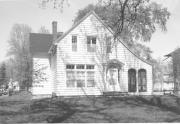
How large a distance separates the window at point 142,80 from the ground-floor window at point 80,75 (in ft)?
17.7

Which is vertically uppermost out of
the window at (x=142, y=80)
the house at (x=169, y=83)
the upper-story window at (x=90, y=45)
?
the upper-story window at (x=90, y=45)

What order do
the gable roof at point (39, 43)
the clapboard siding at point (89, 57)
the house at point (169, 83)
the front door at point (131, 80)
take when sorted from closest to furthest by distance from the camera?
the clapboard siding at point (89, 57) < the front door at point (131, 80) < the gable roof at point (39, 43) < the house at point (169, 83)

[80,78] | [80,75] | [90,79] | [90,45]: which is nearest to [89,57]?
[90,45]

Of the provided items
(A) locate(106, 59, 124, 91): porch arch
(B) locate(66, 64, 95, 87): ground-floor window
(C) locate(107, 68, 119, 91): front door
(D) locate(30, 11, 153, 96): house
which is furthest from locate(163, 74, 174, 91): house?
(B) locate(66, 64, 95, 87): ground-floor window

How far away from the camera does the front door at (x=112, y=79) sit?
2377 centimetres

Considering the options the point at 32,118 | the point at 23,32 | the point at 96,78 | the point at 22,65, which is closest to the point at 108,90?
the point at 96,78

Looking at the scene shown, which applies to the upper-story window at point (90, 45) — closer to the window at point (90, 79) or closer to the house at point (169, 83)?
the window at point (90, 79)

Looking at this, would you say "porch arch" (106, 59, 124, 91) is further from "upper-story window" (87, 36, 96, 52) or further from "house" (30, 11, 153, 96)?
"upper-story window" (87, 36, 96, 52)

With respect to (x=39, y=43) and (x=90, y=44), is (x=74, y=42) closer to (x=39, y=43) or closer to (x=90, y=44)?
(x=90, y=44)

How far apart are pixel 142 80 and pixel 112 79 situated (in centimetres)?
378

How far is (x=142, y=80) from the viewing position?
25.7 m

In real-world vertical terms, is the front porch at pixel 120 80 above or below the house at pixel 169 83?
above

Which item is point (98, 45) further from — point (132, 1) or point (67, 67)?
point (132, 1)

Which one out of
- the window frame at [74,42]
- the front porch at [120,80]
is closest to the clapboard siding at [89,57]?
the front porch at [120,80]
